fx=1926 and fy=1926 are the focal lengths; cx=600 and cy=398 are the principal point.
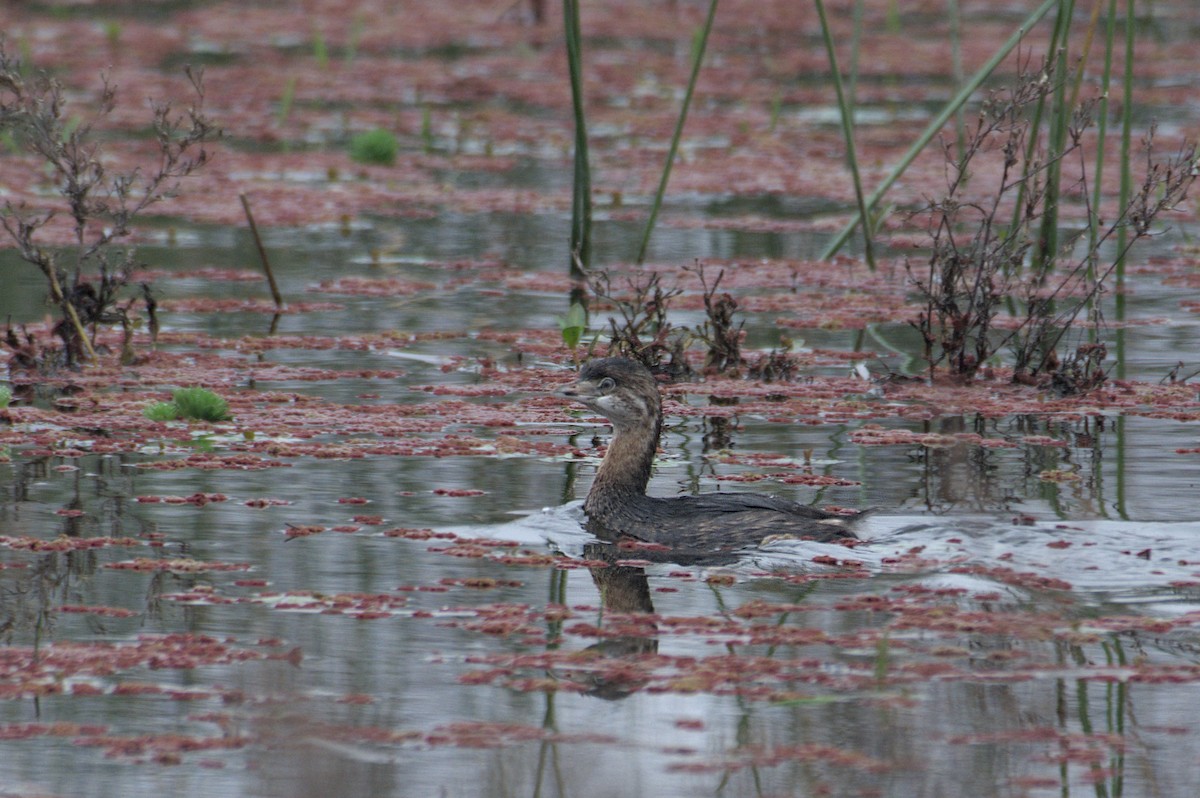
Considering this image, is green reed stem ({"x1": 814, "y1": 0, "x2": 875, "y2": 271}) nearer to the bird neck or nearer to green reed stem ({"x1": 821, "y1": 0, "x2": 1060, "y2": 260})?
green reed stem ({"x1": 821, "y1": 0, "x2": 1060, "y2": 260})

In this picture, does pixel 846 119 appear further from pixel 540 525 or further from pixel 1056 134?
pixel 540 525

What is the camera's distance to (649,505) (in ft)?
24.8

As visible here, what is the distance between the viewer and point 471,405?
31.0 feet

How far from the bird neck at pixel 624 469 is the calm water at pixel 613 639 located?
0.15 metres

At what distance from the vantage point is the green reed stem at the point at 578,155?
1092 centimetres

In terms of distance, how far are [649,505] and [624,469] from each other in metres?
0.30

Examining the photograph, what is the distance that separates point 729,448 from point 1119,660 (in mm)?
3366

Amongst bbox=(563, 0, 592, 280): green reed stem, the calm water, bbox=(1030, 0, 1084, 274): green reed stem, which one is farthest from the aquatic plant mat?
bbox=(1030, 0, 1084, 274): green reed stem

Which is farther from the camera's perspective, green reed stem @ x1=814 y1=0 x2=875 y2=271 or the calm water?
green reed stem @ x1=814 y1=0 x2=875 y2=271

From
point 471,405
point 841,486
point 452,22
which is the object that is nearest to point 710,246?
point 471,405

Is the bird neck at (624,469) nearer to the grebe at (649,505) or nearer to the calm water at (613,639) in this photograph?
the grebe at (649,505)

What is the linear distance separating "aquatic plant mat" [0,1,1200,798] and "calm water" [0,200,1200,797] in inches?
0.7

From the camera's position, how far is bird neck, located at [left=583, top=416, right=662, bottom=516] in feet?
25.2

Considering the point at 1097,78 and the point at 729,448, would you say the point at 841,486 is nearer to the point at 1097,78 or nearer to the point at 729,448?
the point at 729,448
